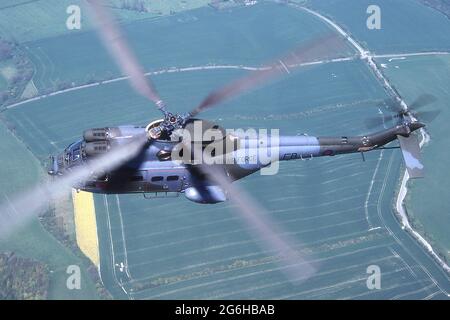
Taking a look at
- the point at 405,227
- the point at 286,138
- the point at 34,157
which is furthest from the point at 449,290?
the point at 34,157

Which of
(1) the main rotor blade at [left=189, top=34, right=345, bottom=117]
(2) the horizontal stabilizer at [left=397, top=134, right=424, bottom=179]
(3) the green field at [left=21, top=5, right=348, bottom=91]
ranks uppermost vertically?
(1) the main rotor blade at [left=189, top=34, right=345, bottom=117]

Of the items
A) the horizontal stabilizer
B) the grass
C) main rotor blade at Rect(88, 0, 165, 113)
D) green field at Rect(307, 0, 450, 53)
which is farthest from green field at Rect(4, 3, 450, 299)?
main rotor blade at Rect(88, 0, 165, 113)

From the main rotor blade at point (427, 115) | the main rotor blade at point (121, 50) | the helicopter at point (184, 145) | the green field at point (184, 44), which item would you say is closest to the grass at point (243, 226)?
the green field at point (184, 44)

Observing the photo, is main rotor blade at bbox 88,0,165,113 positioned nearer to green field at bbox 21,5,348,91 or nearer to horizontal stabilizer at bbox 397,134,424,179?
horizontal stabilizer at bbox 397,134,424,179

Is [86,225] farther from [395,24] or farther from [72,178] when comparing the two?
[395,24]

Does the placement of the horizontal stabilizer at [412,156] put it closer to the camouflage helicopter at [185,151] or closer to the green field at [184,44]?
the camouflage helicopter at [185,151]
